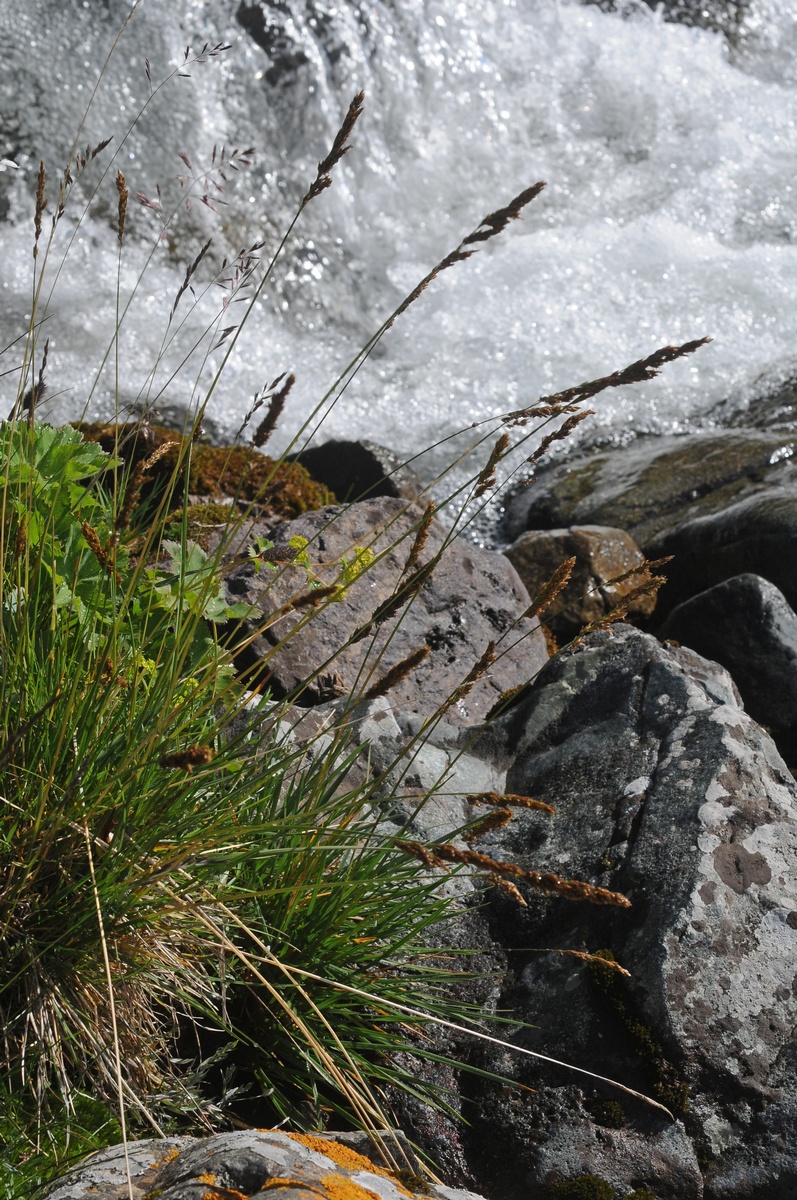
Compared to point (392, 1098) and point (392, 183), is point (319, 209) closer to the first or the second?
point (392, 183)

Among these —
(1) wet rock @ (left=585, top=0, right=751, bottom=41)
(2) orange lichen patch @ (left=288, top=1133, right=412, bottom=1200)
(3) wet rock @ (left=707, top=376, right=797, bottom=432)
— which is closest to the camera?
(2) orange lichen patch @ (left=288, top=1133, right=412, bottom=1200)

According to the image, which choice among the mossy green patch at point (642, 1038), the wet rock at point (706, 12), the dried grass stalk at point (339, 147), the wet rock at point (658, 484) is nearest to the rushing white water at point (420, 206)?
the wet rock at point (658, 484)

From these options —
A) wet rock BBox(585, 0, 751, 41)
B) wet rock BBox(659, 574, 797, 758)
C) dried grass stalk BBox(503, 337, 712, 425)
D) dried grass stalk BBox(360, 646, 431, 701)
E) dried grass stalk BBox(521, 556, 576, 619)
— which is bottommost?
wet rock BBox(659, 574, 797, 758)

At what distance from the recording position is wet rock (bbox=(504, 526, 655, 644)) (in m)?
6.55

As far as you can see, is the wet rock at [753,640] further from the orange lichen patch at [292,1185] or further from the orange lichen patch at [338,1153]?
the orange lichen patch at [292,1185]

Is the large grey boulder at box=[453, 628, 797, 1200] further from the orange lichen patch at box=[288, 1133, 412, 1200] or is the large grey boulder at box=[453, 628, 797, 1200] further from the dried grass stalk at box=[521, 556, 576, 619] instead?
the dried grass stalk at box=[521, 556, 576, 619]

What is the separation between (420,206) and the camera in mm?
13484

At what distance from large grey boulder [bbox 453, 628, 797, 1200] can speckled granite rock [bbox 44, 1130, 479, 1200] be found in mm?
571

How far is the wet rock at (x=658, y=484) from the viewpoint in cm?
832

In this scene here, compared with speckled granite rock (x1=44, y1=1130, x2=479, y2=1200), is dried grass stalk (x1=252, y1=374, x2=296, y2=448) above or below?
above

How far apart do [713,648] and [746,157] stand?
12.2 metres

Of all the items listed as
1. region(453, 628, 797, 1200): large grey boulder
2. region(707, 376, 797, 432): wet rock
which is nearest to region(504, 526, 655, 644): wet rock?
region(453, 628, 797, 1200): large grey boulder

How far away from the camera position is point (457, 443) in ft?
34.1

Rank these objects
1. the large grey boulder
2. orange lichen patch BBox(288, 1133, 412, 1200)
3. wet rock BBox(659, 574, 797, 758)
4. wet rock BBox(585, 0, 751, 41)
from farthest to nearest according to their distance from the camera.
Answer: wet rock BBox(585, 0, 751, 41), wet rock BBox(659, 574, 797, 758), the large grey boulder, orange lichen patch BBox(288, 1133, 412, 1200)
